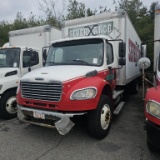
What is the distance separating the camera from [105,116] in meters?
4.76

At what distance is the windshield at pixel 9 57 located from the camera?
6762 millimetres

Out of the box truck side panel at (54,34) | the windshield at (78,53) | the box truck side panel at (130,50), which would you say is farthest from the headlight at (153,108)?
the box truck side panel at (54,34)

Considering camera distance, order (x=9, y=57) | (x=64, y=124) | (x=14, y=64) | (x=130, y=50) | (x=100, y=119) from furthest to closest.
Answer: (x=130, y=50) < (x=9, y=57) < (x=14, y=64) < (x=100, y=119) < (x=64, y=124)

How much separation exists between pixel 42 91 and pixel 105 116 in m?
1.62

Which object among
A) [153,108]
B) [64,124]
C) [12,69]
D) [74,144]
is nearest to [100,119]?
[74,144]

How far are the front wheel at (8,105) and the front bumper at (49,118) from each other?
155cm

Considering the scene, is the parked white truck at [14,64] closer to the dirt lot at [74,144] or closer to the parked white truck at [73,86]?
the dirt lot at [74,144]

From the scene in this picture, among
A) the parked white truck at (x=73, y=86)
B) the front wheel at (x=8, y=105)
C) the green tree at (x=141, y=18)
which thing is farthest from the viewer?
the green tree at (x=141, y=18)

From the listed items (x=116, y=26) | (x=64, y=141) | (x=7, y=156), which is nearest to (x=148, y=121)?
(x=64, y=141)

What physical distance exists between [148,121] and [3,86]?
441cm

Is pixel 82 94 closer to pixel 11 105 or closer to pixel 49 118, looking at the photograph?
pixel 49 118

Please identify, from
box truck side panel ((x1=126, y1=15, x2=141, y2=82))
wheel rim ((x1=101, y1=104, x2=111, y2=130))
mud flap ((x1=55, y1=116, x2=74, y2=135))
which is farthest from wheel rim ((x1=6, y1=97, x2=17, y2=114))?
box truck side panel ((x1=126, y1=15, x2=141, y2=82))

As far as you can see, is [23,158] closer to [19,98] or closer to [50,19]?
[19,98]

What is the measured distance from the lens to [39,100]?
4391mm
